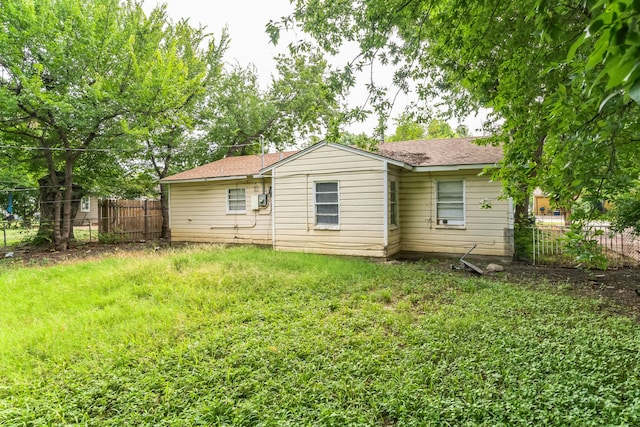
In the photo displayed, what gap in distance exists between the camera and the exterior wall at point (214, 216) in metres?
11.8

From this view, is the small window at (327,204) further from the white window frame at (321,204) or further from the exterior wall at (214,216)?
the exterior wall at (214,216)

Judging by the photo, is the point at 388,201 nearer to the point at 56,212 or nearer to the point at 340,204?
the point at 340,204

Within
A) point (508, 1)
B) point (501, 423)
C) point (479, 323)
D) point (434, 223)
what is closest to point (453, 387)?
point (501, 423)

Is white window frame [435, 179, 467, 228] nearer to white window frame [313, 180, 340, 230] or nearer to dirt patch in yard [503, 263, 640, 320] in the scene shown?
dirt patch in yard [503, 263, 640, 320]

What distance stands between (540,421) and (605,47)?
8.50ft

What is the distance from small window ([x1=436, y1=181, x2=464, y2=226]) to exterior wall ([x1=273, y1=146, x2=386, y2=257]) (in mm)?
1933

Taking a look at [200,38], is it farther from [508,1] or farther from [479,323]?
[479,323]

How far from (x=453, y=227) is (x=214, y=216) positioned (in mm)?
8530

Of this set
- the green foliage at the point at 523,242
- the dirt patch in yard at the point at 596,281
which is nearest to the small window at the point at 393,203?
the dirt patch in yard at the point at 596,281

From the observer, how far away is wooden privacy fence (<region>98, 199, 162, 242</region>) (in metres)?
13.2

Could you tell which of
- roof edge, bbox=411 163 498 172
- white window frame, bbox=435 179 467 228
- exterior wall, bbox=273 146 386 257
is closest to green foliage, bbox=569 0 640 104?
exterior wall, bbox=273 146 386 257

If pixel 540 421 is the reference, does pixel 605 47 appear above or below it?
above

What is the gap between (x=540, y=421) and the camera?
94.6 inches

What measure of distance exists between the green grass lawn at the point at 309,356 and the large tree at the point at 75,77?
6.59m
